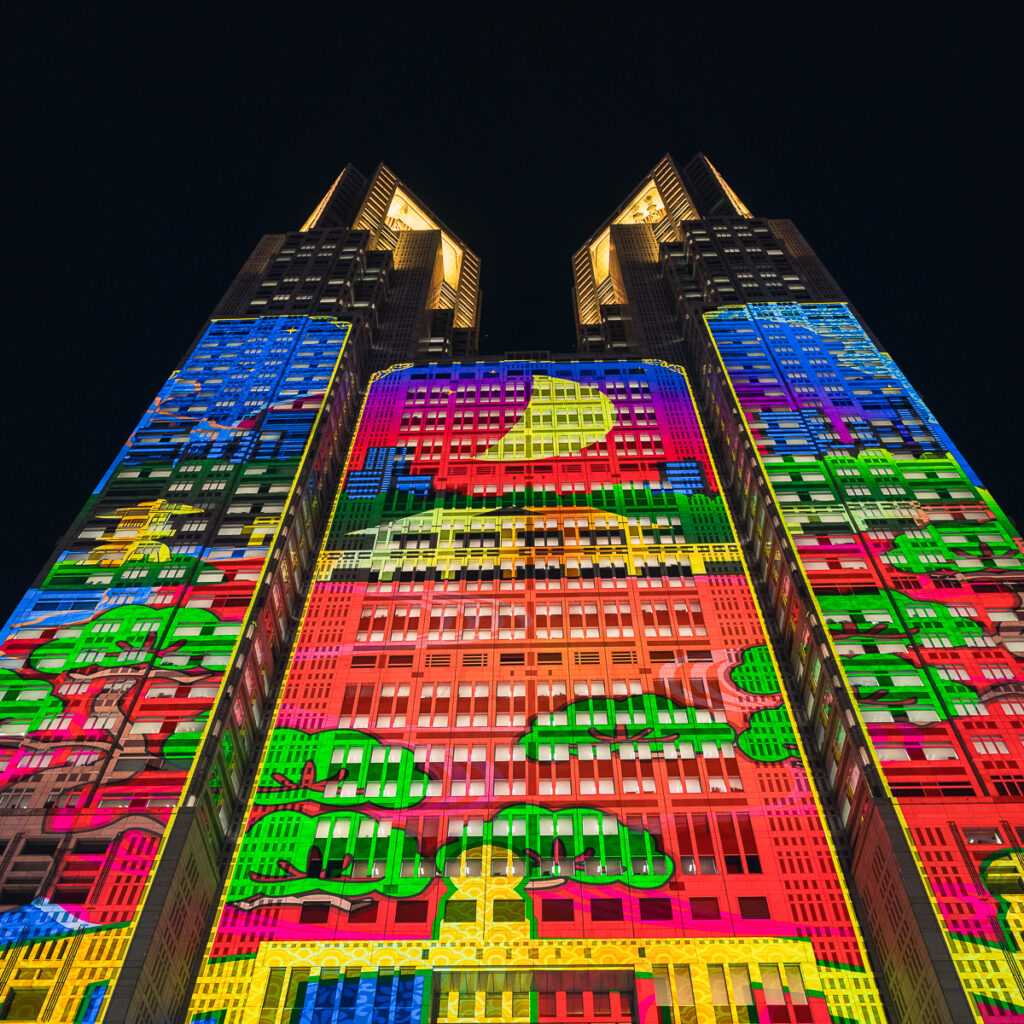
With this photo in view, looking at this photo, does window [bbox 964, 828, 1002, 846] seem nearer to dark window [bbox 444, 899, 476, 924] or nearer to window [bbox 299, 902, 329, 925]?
dark window [bbox 444, 899, 476, 924]

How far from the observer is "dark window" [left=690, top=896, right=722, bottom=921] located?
55594 millimetres

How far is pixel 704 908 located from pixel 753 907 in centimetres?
Answer: 287

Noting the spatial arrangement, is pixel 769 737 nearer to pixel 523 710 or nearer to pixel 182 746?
pixel 523 710

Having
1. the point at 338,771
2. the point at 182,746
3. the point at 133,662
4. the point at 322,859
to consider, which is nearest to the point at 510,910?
the point at 322,859

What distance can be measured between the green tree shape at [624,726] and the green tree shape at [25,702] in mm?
31418

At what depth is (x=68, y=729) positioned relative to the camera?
60844mm

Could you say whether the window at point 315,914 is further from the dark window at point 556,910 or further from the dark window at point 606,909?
the dark window at point 606,909

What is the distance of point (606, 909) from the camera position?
5609cm

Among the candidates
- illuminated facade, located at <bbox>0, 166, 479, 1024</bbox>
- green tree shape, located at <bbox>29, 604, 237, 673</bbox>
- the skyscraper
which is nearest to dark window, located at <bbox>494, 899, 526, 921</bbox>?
Result: the skyscraper

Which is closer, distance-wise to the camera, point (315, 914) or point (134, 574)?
point (315, 914)

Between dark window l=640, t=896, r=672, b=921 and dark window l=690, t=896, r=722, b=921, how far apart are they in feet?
4.56

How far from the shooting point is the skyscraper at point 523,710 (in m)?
52.1

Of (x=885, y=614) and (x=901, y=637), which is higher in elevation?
(x=885, y=614)

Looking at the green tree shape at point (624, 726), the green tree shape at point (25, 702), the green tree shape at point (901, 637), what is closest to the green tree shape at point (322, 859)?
the green tree shape at point (624, 726)
